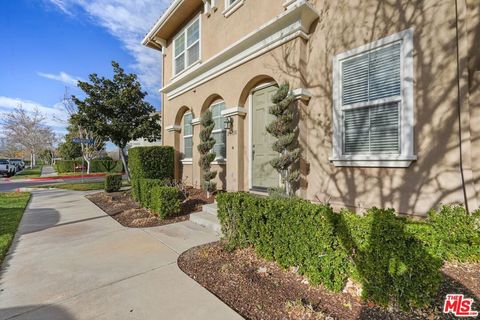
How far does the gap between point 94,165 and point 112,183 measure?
64.2ft

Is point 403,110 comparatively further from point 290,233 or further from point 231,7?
point 231,7

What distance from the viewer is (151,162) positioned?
9125mm

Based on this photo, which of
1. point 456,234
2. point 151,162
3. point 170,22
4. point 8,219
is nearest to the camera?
point 456,234

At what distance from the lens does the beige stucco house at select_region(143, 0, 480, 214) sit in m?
3.73

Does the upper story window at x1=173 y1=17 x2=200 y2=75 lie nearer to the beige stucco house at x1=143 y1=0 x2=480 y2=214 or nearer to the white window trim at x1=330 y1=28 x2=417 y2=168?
the beige stucco house at x1=143 y1=0 x2=480 y2=214

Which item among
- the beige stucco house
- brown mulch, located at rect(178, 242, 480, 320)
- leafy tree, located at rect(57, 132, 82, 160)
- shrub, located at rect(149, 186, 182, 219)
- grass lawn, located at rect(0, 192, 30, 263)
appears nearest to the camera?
brown mulch, located at rect(178, 242, 480, 320)

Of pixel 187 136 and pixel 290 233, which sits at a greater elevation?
pixel 187 136

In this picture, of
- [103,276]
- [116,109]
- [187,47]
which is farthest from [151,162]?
[103,276]

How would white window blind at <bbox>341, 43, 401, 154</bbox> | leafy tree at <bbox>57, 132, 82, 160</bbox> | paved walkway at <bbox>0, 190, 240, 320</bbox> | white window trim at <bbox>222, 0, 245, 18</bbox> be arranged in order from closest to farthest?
paved walkway at <bbox>0, 190, 240, 320</bbox> → white window blind at <bbox>341, 43, 401, 154</bbox> → white window trim at <bbox>222, 0, 245, 18</bbox> → leafy tree at <bbox>57, 132, 82, 160</bbox>

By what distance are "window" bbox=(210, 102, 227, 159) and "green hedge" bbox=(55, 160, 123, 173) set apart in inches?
900

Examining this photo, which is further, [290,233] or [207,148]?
[207,148]

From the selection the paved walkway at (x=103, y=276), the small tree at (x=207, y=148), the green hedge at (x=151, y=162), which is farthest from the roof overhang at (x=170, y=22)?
the paved walkway at (x=103, y=276)

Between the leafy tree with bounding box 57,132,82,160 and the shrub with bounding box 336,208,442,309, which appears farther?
the leafy tree with bounding box 57,132,82,160

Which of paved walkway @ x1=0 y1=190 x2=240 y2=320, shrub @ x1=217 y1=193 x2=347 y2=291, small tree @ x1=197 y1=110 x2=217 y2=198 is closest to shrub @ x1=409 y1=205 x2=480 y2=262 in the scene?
shrub @ x1=217 y1=193 x2=347 y2=291
